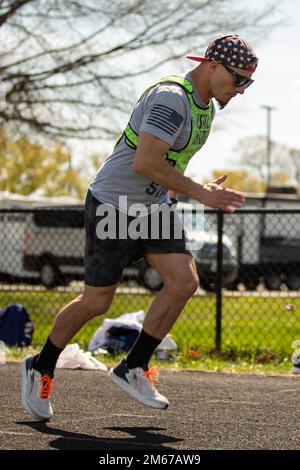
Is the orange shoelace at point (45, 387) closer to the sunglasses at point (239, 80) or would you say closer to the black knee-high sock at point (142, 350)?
the black knee-high sock at point (142, 350)

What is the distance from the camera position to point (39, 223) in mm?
22594

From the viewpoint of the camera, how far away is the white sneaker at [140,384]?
462 cm

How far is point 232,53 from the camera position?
4445 mm

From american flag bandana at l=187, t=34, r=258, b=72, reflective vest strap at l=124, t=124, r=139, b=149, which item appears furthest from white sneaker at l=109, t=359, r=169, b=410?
american flag bandana at l=187, t=34, r=258, b=72

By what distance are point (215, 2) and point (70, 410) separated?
10516 mm

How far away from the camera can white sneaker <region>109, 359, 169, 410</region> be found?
4.62 metres

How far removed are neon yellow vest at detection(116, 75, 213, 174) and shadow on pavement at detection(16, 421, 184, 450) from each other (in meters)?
1.34

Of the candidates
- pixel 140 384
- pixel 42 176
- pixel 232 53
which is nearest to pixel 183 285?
pixel 140 384

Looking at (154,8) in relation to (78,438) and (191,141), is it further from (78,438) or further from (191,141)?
(78,438)

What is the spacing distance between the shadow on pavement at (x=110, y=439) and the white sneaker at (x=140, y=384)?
0.20m

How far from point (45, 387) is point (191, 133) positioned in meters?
1.54

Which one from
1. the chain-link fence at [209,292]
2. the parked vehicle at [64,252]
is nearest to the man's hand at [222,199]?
the chain-link fence at [209,292]

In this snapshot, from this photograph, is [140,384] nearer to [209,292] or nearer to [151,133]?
[151,133]

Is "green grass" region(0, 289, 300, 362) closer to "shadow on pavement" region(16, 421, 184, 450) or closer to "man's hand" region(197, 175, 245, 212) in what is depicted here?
"shadow on pavement" region(16, 421, 184, 450)
